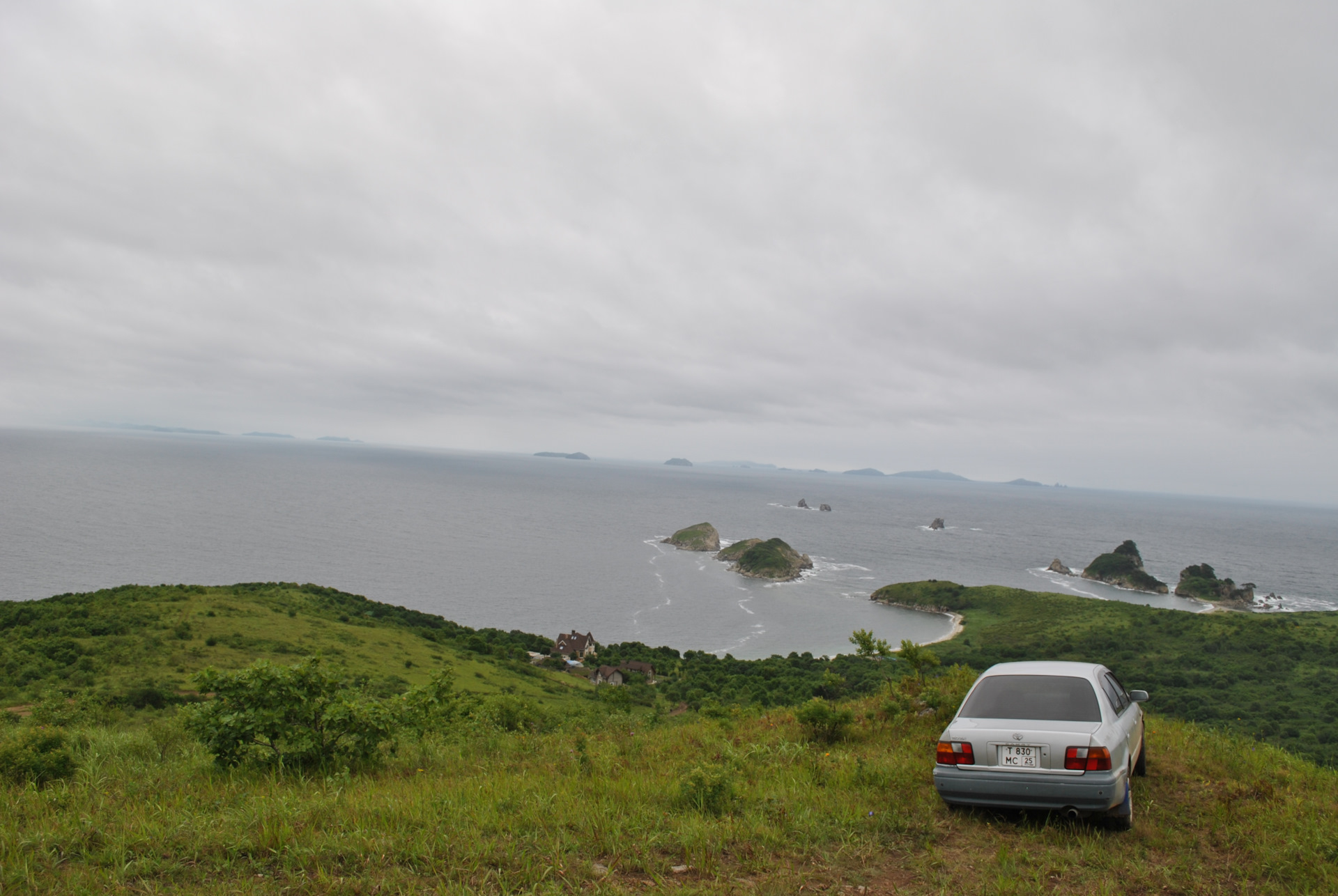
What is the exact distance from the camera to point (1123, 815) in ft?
21.2

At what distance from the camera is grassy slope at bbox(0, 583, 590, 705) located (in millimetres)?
27500

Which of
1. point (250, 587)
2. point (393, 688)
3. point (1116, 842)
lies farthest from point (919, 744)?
point (250, 587)

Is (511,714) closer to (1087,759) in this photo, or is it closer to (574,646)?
(1087,759)

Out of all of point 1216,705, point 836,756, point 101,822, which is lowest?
point 1216,705

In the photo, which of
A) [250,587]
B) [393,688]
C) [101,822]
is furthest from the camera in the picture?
[250,587]

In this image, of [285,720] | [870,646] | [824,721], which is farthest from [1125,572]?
[285,720]

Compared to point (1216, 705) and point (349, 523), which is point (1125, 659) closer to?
point (1216, 705)

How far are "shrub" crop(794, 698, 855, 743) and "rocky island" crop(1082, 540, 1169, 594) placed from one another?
138 metres

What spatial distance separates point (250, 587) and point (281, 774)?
56.7 m

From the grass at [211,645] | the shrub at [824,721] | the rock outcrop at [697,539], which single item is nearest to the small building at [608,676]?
the grass at [211,645]

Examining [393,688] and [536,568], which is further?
[536,568]

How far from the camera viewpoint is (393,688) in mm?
31062

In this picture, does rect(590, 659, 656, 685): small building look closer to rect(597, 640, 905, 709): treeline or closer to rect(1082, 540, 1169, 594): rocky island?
rect(597, 640, 905, 709): treeline

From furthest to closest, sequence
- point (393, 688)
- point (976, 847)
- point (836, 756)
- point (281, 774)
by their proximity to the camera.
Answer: point (393, 688) < point (836, 756) < point (281, 774) < point (976, 847)
